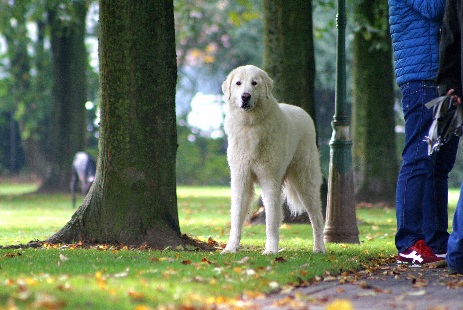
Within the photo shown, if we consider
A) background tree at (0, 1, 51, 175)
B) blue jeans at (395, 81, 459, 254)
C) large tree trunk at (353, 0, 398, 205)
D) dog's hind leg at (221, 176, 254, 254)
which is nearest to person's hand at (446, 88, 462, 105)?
blue jeans at (395, 81, 459, 254)

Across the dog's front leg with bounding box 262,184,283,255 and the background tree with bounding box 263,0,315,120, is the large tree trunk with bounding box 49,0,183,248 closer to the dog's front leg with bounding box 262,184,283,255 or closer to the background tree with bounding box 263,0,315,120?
the dog's front leg with bounding box 262,184,283,255

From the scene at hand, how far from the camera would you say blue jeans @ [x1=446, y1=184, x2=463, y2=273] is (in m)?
6.14

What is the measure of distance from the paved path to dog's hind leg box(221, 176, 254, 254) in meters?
1.41

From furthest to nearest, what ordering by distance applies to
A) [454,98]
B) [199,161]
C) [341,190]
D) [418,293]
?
[199,161]
[341,190]
[454,98]
[418,293]

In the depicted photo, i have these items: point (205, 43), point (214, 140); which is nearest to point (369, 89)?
point (214, 140)

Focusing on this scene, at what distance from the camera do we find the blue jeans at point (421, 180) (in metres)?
7.17

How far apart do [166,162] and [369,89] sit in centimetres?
994

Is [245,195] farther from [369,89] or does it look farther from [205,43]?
[205,43]

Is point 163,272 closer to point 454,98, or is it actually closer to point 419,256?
point 419,256

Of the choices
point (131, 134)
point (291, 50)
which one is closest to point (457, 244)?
point (131, 134)

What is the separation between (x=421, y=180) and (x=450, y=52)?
3.95 ft

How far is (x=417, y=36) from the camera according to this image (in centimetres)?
723

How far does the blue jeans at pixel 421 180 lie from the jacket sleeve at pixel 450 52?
635mm

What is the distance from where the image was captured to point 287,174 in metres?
8.36
